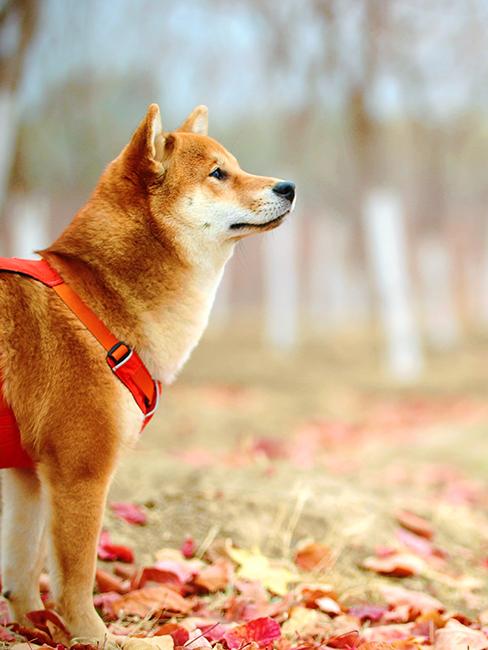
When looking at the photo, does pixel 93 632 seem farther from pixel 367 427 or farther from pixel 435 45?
pixel 435 45

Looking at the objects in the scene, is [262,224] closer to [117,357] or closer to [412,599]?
[117,357]

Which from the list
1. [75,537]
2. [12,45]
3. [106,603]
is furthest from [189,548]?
[12,45]

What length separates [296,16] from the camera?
442 inches

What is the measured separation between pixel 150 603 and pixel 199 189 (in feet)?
4.90

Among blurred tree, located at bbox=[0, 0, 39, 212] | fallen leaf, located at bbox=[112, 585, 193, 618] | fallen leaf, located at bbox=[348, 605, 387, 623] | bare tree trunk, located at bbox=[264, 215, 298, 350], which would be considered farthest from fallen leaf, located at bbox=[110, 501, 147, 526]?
bare tree trunk, located at bbox=[264, 215, 298, 350]

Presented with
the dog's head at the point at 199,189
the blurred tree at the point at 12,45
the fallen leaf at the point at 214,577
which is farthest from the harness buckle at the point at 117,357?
the blurred tree at the point at 12,45

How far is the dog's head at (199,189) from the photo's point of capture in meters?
2.63

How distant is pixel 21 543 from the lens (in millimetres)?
2730

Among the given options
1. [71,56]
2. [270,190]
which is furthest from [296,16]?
A: [270,190]

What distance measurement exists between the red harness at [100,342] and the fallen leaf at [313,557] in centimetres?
127

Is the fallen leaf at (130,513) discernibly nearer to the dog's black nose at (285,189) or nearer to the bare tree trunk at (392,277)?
the dog's black nose at (285,189)

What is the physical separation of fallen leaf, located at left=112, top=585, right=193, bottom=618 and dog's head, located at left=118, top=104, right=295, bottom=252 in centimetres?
129

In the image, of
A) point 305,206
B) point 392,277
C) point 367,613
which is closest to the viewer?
point 367,613

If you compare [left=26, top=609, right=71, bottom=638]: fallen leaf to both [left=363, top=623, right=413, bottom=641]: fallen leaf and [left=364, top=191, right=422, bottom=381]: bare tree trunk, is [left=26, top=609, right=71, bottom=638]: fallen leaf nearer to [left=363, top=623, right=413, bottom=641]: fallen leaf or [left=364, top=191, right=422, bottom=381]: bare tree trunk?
[left=363, top=623, right=413, bottom=641]: fallen leaf
